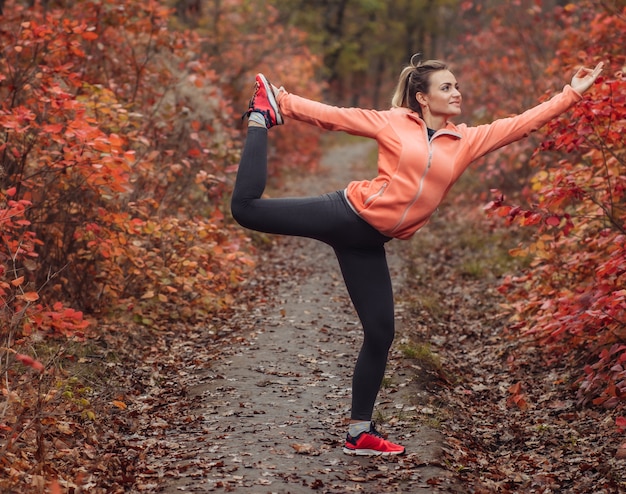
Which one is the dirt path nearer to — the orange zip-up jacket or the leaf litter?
the leaf litter

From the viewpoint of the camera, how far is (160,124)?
9.98 m

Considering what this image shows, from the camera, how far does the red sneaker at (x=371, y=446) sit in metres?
5.05

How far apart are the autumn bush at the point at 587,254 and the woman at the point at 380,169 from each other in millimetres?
1623

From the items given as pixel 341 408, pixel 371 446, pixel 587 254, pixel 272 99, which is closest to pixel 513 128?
pixel 272 99

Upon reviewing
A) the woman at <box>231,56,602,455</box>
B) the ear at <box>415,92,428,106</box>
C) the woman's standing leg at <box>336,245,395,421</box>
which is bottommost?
the woman's standing leg at <box>336,245,395,421</box>

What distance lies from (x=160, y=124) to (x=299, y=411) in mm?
5263

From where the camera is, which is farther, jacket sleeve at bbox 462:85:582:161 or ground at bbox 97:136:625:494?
ground at bbox 97:136:625:494

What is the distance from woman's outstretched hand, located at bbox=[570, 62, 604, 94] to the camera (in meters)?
4.67

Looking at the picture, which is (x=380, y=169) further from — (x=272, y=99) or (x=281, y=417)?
(x=281, y=417)

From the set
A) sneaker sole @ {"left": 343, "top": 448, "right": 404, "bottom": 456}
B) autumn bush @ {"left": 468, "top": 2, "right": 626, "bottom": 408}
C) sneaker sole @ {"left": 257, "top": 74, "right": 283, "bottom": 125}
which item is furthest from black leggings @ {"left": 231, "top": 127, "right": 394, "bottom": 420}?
autumn bush @ {"left": 468, "top": 2, "right": 626, "bottom": 408}

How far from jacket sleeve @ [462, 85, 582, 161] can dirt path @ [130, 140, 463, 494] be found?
6.59 feet

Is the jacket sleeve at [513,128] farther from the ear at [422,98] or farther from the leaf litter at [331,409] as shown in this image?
the leaf litter at [331,409]

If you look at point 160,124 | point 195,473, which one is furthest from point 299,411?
point 160,124

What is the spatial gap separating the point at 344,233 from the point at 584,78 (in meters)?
1.78
